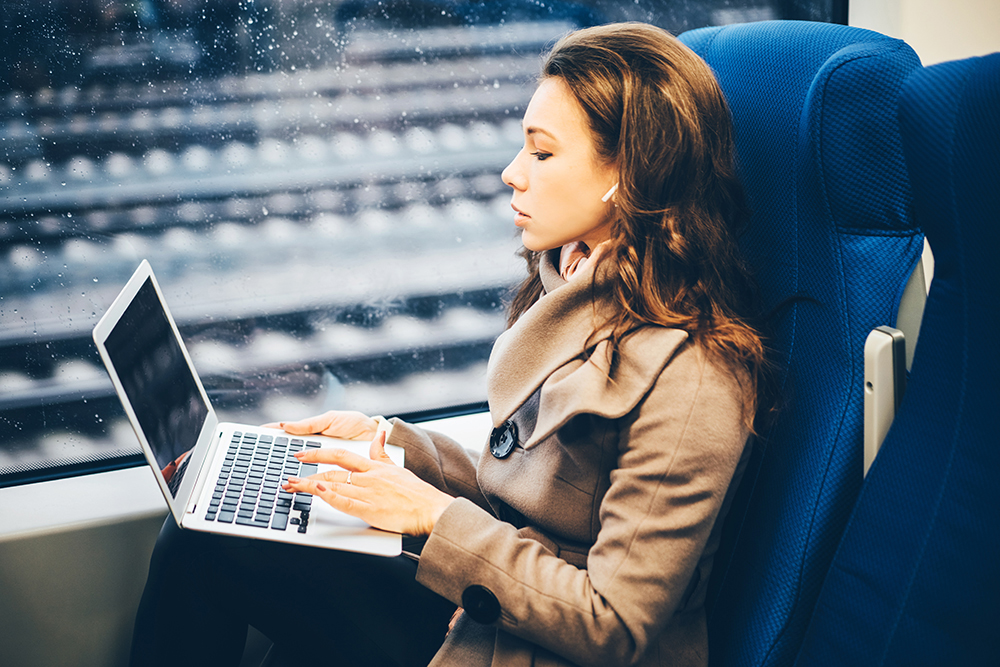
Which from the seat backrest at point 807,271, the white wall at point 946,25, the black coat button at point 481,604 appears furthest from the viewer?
the white wall at point 946,25

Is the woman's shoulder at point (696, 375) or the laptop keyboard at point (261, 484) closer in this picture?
the woman's shoulder at point (696, 375)

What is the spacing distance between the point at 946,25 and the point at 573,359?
115 cm

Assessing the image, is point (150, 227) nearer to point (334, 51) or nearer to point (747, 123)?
point (334, 51)

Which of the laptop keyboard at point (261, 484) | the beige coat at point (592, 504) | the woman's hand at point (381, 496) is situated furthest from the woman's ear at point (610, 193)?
the laptop keyboard at point (261, 484)

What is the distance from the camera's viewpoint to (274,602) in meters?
1.06

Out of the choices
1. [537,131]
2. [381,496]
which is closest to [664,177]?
[537,131]

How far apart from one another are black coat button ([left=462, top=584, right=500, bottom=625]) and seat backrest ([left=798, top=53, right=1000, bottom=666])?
404mm

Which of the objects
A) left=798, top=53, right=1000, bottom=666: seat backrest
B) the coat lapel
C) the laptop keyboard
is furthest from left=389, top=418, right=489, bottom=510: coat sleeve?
left=798, top=53, right=1000, bottom=666: seat backrest

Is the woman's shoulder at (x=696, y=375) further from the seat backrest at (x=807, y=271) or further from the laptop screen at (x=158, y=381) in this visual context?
the laptop screen at (x=158, y=381)

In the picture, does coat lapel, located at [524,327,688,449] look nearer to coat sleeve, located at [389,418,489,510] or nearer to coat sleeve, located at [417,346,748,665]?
coat sleeve, located at [417,346,748,665]

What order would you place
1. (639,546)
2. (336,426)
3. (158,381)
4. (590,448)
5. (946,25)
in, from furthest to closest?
(946,25) < (336,426) < (158,381) < (590,448) < (639,546)

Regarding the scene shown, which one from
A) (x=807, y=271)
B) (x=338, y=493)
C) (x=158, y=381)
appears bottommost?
(x=338, y=493)

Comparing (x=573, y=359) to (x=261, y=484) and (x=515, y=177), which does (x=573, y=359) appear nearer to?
(x=515, y=177)

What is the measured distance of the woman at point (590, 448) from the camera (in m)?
0.81
